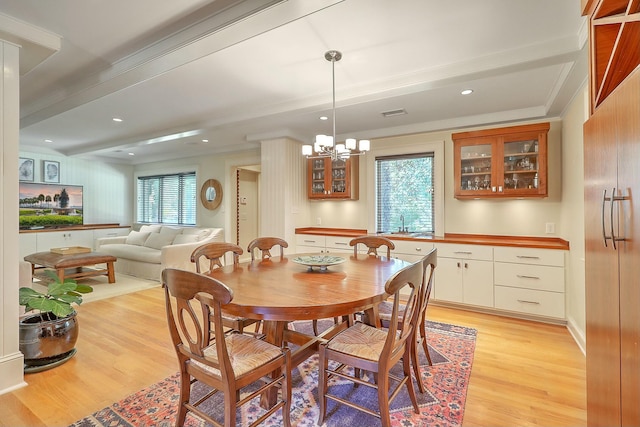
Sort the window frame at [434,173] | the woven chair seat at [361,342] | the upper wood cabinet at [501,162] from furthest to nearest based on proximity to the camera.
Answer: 1. the window frame at [434,173]
2. the upper wood cabinet at [501,162]
3. the woven chair seat at [361,342]

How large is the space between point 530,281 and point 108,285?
19.3 feet

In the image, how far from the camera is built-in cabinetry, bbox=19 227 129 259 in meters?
6.05

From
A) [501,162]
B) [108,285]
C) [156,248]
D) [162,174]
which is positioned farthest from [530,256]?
[162,174]

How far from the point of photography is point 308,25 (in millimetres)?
2133

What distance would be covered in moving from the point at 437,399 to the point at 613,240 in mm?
1478

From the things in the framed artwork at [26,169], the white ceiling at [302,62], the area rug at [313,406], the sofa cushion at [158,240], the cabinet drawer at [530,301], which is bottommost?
the area rug at [313,406]

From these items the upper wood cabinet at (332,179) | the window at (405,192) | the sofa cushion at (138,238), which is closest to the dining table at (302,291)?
the window at (405,192)

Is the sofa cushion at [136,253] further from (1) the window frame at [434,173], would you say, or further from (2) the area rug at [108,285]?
(1) the window frame at [434,173]

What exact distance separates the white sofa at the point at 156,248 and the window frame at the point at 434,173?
302 cm

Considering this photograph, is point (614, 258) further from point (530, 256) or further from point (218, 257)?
point (530, 256)

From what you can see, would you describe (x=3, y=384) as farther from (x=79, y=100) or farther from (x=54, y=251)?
(x=54, y=251)

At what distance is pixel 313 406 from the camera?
191 centimetres

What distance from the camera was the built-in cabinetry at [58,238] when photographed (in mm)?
6047

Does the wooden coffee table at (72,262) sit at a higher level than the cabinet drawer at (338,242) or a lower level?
lower
